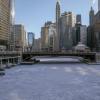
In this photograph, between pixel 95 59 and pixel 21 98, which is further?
pixel 95 59

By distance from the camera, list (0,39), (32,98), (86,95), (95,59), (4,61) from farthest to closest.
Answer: (0,39)
(95,59)
(4,61)
(86,95)
(32,98)

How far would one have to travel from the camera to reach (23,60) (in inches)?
6383

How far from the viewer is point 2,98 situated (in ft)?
129

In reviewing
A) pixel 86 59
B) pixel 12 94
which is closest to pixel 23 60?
pixel 86 59

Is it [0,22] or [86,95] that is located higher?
[0,22]

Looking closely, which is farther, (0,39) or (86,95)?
(0,39)

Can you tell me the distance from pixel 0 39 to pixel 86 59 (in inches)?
2594

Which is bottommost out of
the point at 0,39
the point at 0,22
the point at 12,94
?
the point at 12,94

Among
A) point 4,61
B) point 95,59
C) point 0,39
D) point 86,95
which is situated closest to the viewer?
point 86,95

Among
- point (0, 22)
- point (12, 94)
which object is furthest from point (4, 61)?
point (12, 94)

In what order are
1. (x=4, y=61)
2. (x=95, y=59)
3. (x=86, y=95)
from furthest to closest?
(x=95, y=59)
(x=4, y=61)
(x=86, y=95)

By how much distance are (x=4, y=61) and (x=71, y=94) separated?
4061 inches

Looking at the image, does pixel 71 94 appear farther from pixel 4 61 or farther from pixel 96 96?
pixel 4 61

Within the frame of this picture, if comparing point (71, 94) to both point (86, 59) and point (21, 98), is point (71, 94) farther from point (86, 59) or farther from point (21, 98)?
point (86, 59)
